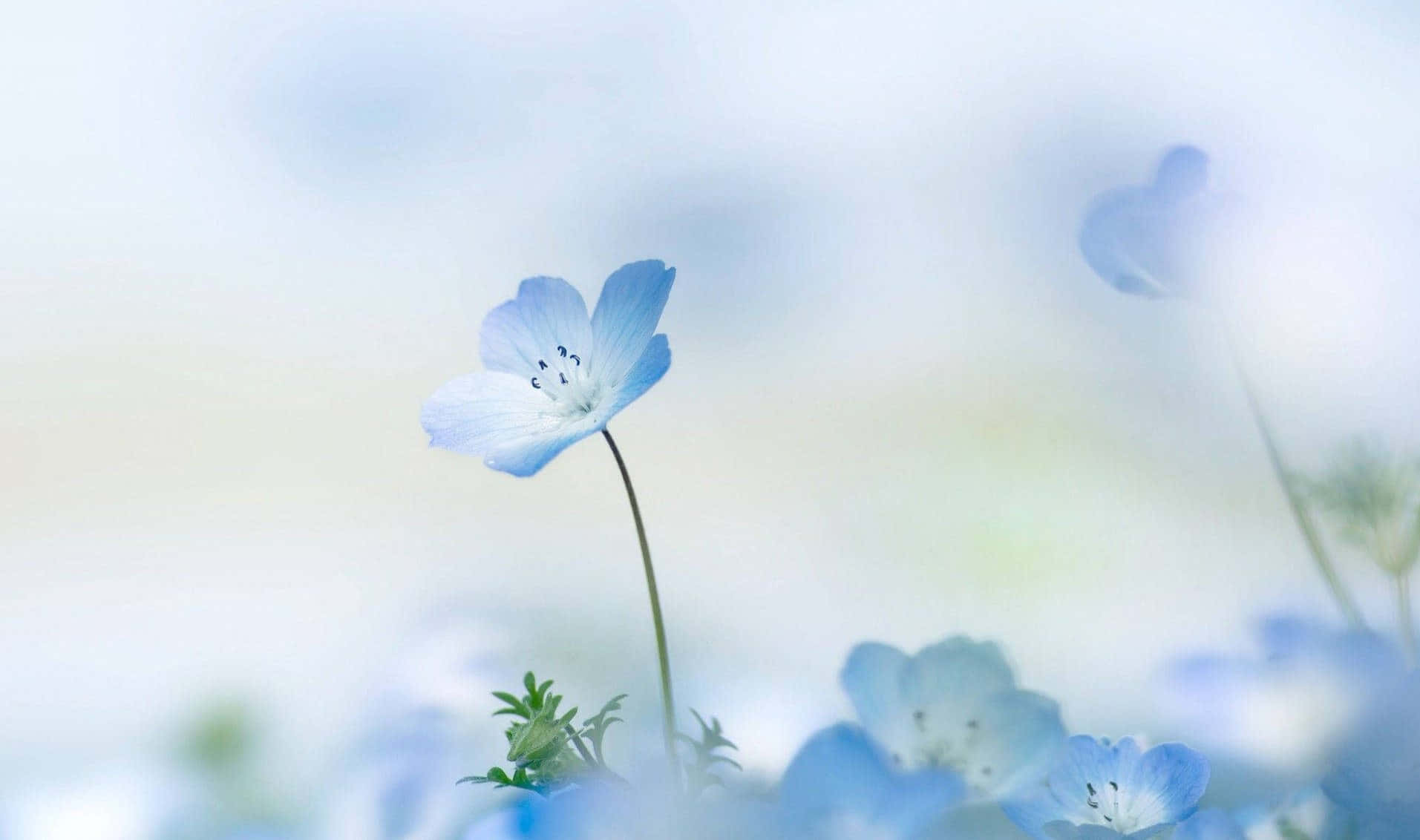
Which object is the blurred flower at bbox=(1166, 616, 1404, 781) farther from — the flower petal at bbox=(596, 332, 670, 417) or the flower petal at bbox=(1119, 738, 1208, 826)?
the flower petal at bbox=(596, 332, 670, 417)

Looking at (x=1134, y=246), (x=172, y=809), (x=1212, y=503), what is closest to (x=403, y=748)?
(x=172, y=809)

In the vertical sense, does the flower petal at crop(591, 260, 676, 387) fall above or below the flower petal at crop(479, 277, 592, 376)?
below

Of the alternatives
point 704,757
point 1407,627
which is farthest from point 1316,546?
point 704,757

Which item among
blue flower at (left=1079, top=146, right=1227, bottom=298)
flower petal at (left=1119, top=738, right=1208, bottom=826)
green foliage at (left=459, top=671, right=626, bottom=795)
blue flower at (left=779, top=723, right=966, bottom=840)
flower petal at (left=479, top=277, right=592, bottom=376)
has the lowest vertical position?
flower petal at (left=1119, top=738, right=1208, bottom=826)

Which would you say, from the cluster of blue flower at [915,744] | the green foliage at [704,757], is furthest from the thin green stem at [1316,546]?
the green foliage at [704,757]

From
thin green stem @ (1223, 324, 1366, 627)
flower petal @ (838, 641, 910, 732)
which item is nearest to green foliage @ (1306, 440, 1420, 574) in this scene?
thin green stem @ (1223, 324, 1366, 627)

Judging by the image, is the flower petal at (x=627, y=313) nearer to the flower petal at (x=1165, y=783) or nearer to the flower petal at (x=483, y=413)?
the flower petal at (x=483, y=413)
